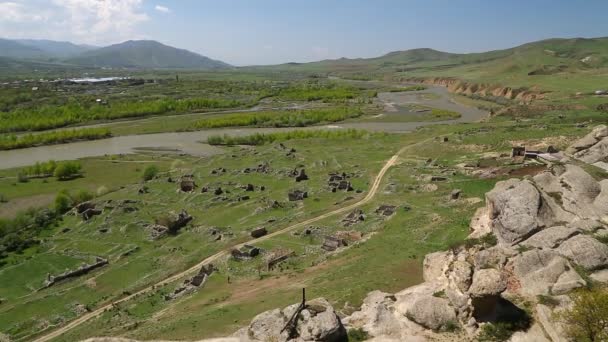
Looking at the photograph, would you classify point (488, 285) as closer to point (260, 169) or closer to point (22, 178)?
point (260, 169)

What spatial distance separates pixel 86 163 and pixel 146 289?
67.3 meters

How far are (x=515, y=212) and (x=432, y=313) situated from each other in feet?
43.7

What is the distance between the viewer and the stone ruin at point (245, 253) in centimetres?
4653

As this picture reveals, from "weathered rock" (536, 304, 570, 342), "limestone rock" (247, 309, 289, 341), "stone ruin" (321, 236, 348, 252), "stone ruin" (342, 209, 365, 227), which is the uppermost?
"weathered rock" (536, 304, 570, 342)

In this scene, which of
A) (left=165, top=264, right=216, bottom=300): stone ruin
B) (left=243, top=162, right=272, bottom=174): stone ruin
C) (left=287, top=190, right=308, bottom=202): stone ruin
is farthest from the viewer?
(left=243, top=162, right=272, bottom=174): stone ruin

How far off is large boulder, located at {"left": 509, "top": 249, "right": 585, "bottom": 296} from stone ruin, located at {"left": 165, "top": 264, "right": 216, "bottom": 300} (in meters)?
26.8

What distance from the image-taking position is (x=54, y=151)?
116312 mm

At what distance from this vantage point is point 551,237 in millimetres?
31031

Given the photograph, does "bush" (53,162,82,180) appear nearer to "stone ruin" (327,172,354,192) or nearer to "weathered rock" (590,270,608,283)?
"stone ruin" (327,172,354,192)

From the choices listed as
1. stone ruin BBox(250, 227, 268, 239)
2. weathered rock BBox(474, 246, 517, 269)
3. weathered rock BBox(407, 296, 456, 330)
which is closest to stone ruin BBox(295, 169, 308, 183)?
stone ruin BBox(250, 227, 268, 239)

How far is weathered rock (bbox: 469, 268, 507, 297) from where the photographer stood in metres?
24.6

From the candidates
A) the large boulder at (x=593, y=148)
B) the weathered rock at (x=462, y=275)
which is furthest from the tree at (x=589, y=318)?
the large boulder at (x=593, y=148)

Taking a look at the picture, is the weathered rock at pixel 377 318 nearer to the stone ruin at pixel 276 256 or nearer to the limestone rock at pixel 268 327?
the limestone rock at pixel 268 327

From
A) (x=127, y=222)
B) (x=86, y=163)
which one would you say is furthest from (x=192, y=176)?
(x=86, y=163)
